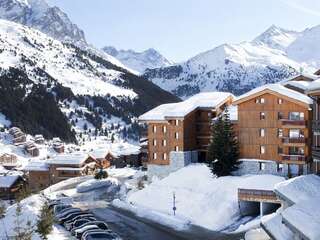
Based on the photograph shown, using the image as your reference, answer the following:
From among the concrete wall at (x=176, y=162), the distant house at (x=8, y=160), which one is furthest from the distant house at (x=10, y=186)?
the distant house at (x=8, y=160)

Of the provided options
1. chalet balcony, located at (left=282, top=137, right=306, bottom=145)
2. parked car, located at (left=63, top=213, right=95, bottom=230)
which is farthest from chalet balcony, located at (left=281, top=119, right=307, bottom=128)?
parked car, located at (left=63, top=213, right=95, bottom=230)

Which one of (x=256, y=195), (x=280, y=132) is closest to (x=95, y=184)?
(x=280, y=132)

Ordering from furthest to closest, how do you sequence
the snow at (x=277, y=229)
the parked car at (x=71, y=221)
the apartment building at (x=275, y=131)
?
1. the apartment building at (x=275, y=131)
2. the parked car at (x=71, y=221)
3. the snow at (x=277, y=229)

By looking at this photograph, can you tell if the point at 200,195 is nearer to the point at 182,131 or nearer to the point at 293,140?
the point at 293,140

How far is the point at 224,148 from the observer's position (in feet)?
224

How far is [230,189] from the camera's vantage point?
64.3 metres

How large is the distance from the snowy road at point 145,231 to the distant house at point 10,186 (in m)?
51.5

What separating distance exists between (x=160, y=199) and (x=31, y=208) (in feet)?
58.9

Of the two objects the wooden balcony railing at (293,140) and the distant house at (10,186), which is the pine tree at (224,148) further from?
the distant house at (10,186)

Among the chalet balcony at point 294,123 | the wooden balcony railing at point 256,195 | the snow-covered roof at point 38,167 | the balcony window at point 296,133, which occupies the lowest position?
the wooden balcony railing at point 256,195

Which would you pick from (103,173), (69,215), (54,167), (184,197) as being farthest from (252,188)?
(54,167)

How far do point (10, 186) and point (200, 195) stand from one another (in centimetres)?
5971

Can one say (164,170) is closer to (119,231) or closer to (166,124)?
(166,124)

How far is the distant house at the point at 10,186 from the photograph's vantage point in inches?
4481
